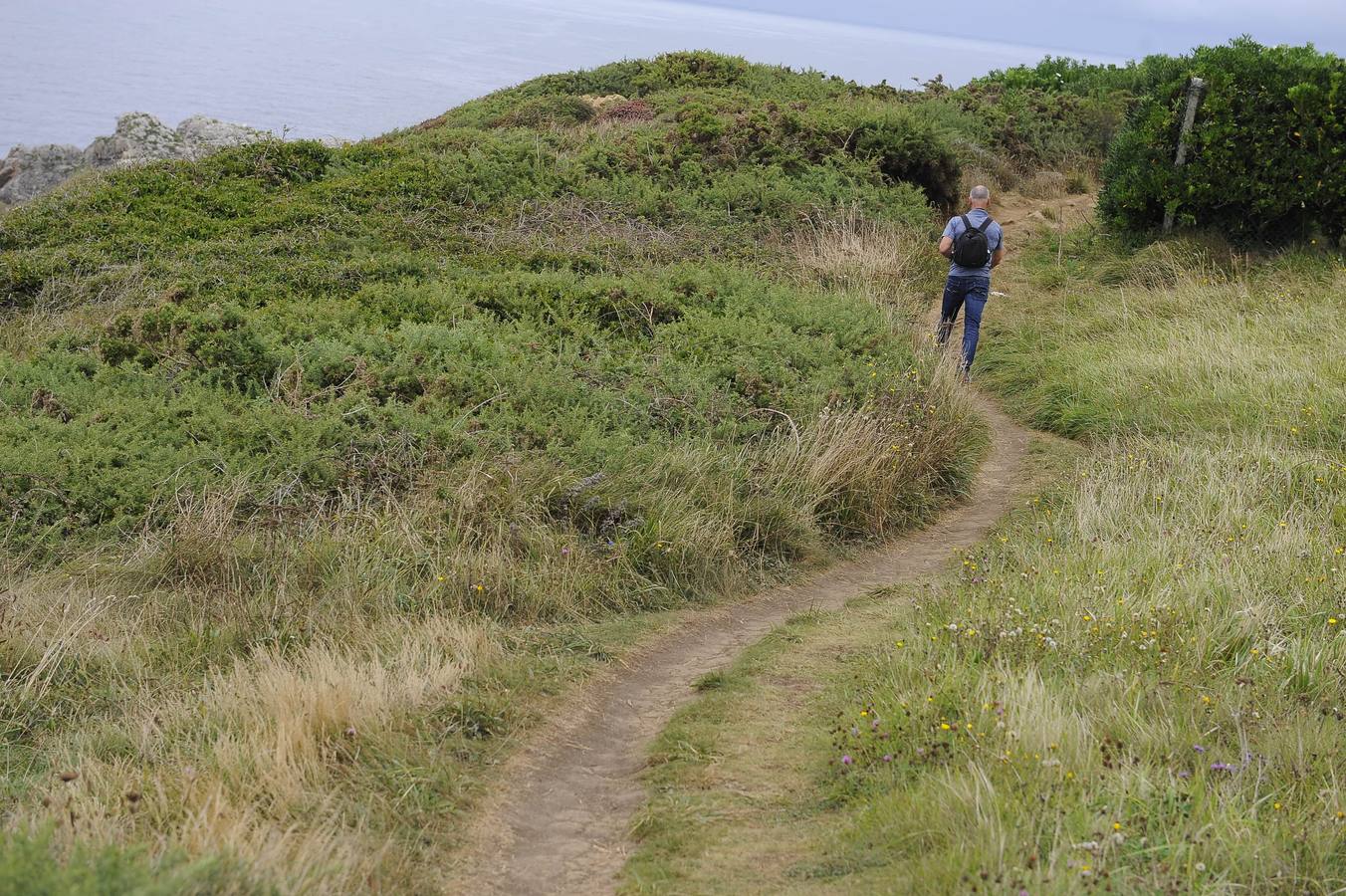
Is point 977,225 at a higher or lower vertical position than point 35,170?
lower

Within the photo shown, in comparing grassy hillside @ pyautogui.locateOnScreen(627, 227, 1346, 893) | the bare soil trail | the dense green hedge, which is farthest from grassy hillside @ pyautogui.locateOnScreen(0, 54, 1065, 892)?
the dense green hedge

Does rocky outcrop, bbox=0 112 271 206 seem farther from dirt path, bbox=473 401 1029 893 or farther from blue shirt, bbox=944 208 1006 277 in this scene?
dirt path, bbox=473 401 1029 893

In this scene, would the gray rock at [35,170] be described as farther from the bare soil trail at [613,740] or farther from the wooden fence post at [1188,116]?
the bare soil trail at [613,740]

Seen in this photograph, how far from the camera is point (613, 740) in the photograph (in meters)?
5.34

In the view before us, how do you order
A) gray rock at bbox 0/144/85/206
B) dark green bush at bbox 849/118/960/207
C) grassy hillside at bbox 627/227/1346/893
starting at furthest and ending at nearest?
gray rock at bbox 0/144/85/206 < dark green bush at bbox 849/118/960/207 < grassy hillside at bbox 627/227/1346/893

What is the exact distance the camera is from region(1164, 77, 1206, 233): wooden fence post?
1443 cm

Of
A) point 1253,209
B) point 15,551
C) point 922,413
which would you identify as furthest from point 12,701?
point 1253,209

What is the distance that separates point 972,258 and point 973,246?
0.39 ft

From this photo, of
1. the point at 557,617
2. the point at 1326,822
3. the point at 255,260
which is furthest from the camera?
the point at 255,260

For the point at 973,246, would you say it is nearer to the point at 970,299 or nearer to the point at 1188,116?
the point at 970,299

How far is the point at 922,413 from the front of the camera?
31.0 feet

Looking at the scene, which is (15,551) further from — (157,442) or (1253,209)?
(1253,209)

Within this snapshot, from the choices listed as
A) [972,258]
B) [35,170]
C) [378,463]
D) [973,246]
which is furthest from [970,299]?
[35,170]

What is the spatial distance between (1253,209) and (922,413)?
734 centimetres
